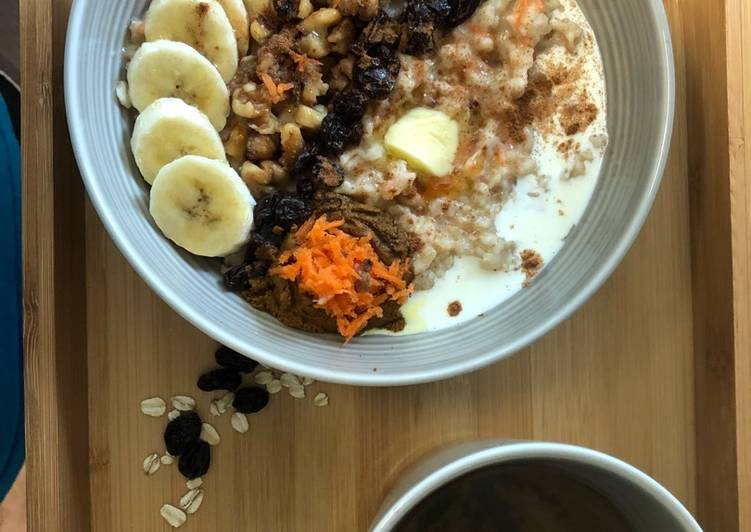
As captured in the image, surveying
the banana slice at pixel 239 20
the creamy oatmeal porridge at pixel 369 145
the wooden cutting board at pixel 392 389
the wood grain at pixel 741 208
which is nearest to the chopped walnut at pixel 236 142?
the creamy oatmeal porridge at pixel 369 145

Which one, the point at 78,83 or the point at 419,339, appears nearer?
the point at 78,83

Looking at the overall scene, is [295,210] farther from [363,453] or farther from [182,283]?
[363,453]

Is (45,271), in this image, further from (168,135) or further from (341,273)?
(341,273)

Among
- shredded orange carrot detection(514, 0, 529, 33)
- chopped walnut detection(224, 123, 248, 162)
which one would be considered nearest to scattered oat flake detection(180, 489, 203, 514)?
chopped walnut detection(224, 123, 248, 162)

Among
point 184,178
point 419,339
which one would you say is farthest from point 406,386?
point 184,178

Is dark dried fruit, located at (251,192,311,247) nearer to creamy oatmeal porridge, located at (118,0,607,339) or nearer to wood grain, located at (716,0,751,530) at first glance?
creamy oatmeal porridge, located at (118,0,607,339)
